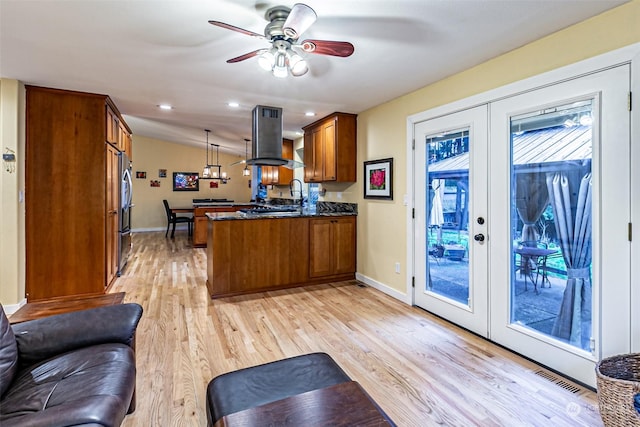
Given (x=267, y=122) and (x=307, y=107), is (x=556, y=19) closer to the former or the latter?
(x=307, y=107)

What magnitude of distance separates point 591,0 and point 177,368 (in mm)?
3477

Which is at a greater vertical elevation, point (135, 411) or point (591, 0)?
point (591, 0)

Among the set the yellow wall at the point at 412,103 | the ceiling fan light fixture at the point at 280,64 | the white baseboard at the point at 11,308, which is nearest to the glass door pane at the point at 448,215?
the yellow wall at the point at 412,103

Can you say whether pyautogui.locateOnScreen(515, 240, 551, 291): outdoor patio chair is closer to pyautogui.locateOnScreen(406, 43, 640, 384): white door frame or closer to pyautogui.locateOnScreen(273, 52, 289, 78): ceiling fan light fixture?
pyautogui.locateOnScreen(406, 43, 640, 384): white door frame

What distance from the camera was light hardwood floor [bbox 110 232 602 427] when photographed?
5.87 ft

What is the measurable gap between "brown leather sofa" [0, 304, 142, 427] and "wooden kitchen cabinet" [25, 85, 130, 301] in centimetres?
231

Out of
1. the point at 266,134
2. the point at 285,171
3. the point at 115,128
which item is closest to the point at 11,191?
the point at 115,128

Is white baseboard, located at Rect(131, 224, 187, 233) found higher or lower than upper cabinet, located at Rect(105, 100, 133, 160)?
lower

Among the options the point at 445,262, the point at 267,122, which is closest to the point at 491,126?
the point at 445,262

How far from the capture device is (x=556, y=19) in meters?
2.00

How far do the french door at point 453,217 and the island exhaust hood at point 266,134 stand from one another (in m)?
1.80

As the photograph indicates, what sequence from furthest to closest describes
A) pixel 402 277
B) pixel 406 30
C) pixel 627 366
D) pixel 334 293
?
pixel 334 293
pixel 402 277
pixel 406 30
pixel 627 366

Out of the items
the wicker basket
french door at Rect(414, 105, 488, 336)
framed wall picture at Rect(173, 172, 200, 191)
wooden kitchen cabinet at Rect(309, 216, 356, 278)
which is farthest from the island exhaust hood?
framed wall picture at Rect(173, 172, 200, 191)

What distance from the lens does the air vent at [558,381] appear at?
1979mm
